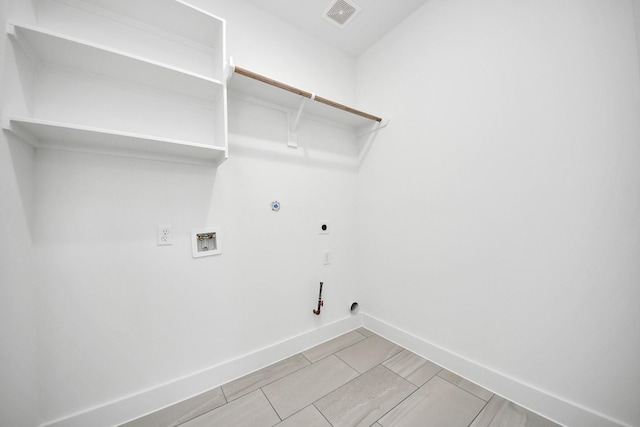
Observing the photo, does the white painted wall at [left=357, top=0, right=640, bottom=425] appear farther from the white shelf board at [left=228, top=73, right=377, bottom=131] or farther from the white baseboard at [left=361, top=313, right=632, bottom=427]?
the white shelf board at [left=228, top=73, right=377, bottom=131]

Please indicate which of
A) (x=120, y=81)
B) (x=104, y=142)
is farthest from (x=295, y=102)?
(x=104, y=142)

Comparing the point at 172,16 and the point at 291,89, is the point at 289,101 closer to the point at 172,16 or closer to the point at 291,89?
the point at 291,89

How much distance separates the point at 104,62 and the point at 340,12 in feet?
5.40

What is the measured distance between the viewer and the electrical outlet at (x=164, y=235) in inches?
51.7

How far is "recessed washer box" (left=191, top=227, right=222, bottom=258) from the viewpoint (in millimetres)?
1413

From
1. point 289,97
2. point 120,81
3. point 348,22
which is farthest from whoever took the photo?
point 348,22

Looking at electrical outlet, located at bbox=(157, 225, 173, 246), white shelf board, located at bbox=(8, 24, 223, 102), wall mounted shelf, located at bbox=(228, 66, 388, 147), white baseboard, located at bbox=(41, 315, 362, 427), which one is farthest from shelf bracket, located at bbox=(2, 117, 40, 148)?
white baseboard, located at bbox=(41, 315, 362, 427)

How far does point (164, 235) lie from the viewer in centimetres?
132

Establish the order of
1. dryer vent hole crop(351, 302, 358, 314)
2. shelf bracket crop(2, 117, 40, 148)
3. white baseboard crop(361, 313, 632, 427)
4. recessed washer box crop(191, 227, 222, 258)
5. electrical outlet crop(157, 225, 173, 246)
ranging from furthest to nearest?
dryer vent hole crop(351, 302, 358, 314), recessed washer box crop(191, 227, 222, 258), electrical outlet crop(157, 225, 173, 246), white baseboard crop(361, 313, 632, 427), shelf bracket crop(2, 117, 40, 148)

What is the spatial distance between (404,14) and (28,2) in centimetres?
229

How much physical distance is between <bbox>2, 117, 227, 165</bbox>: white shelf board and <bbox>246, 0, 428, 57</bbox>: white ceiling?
51.5 inches

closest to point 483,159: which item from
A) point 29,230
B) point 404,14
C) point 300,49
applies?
point 404,14

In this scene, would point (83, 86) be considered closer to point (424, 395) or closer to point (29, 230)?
point (29, 230)

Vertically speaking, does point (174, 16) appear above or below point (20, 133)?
above
